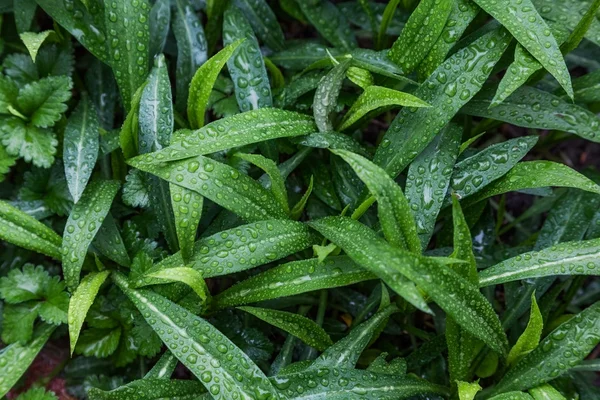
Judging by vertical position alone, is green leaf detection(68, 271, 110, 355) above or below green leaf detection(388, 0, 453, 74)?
below

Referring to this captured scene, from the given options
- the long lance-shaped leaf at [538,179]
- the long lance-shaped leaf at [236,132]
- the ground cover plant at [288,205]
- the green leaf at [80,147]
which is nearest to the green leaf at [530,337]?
the ground cover plant at [288,205]

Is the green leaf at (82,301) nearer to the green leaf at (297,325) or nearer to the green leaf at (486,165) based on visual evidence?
the green leaf at (297,325)

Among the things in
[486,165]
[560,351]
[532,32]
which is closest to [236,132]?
[486,165]

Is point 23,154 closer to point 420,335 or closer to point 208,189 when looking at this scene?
point 208,189

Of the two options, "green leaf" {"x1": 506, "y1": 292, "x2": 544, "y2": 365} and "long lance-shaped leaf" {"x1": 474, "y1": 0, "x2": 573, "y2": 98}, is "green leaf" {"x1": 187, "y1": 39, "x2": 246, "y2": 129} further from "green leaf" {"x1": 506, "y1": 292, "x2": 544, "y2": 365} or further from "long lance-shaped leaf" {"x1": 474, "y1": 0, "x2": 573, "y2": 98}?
"green leaf" {"x1": 506, "y1": 292, "x2": 544, "y2": 365}

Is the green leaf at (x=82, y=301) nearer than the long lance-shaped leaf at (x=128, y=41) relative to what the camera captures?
Yes

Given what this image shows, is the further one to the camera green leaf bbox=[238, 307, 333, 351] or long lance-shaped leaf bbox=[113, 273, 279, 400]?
green leaf bbox=[238, 307, 333, 351]

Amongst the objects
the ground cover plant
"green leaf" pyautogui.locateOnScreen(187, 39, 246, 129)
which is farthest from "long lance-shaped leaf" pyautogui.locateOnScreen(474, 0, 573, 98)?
"green leaf" pyautogui.locateOnScreen(187, 39, 246, 129)
